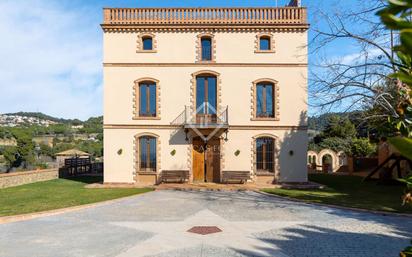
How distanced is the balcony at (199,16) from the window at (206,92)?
339 centimetres

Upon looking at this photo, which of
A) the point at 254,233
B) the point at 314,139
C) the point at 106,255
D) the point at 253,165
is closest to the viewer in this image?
the point at 106,255

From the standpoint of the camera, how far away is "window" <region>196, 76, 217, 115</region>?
19.2m

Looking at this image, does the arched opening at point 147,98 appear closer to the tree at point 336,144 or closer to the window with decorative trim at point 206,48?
the window with decorative trim at point 206,48

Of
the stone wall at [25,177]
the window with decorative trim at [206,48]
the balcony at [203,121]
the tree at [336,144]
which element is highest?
the window with decorative trim at [206,48]

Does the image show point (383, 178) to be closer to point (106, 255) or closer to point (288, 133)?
point (288, 133)

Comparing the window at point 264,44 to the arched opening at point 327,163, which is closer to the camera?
→ the window at point 264,44

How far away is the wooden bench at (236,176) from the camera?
59.8 ft

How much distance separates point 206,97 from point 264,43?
16.1ft

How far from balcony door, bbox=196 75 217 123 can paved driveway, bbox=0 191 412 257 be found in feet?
26.0

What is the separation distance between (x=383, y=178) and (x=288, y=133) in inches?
273

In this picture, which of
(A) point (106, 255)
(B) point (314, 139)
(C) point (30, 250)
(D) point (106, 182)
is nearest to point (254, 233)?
(A) point (106, 255)

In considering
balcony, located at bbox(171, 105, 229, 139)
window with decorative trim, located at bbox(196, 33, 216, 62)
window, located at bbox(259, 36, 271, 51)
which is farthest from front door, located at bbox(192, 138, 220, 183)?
window, located at bbox(259, 36, 271, 51)

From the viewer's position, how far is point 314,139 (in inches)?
1752

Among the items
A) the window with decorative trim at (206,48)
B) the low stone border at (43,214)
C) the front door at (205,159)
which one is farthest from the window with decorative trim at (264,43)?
the low stone border at (43,214)
